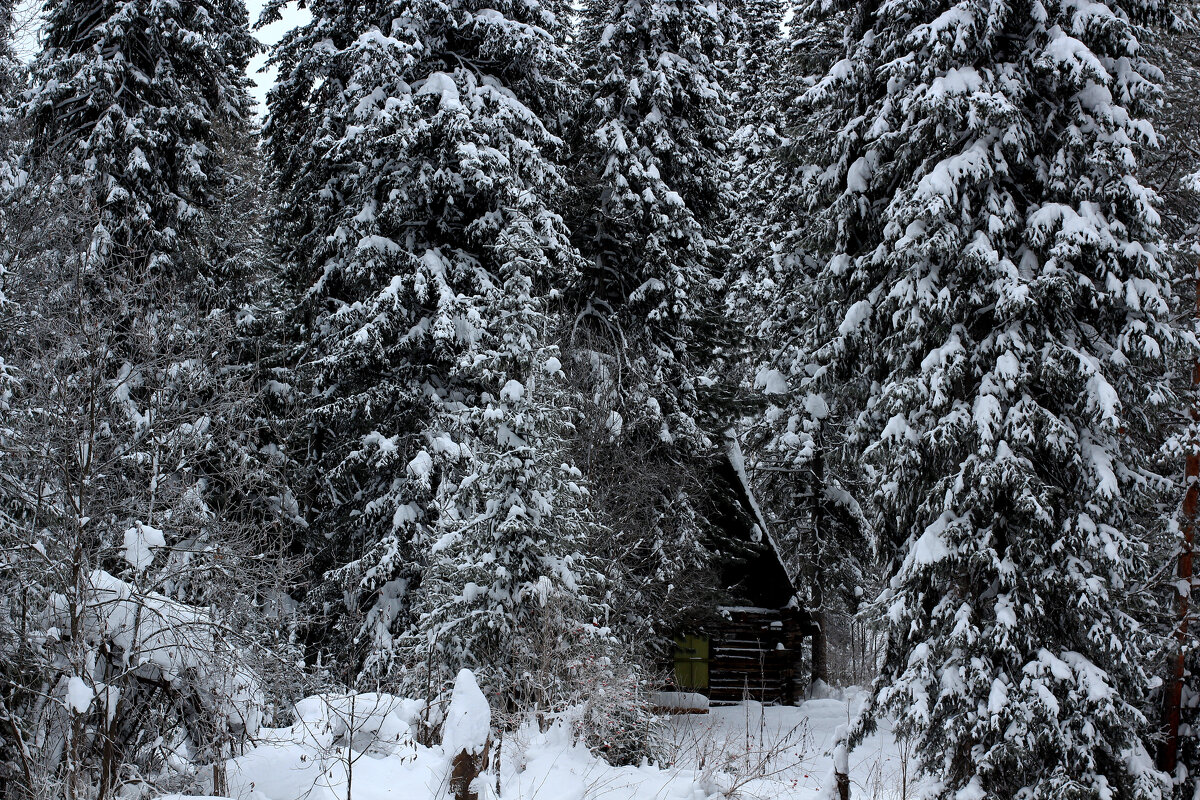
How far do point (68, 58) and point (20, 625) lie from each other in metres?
12.7

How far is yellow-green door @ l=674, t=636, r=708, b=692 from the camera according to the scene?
21.3 meters

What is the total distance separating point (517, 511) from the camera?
11.7m

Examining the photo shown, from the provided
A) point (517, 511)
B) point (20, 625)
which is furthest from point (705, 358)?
point (20, 625)

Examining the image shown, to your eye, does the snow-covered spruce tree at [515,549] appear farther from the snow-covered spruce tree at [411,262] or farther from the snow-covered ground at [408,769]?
the snow-covered ground at [408,769]

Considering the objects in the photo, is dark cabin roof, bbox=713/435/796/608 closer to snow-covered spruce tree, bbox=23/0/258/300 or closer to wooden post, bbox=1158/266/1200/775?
wooden post, bbox=1158/266/1200/775

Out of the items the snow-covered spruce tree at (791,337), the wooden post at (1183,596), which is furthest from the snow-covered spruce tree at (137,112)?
the wooden post at (1183,596)

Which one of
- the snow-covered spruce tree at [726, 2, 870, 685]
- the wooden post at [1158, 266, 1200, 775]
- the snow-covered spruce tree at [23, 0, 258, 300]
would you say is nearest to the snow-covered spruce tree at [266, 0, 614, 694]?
the snow-covered spruce tree at [23, 0, 258, 300]

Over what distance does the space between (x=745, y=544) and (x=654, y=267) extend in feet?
22.4

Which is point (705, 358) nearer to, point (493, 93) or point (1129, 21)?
point (493, 93)

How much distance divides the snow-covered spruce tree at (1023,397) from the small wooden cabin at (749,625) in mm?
10267

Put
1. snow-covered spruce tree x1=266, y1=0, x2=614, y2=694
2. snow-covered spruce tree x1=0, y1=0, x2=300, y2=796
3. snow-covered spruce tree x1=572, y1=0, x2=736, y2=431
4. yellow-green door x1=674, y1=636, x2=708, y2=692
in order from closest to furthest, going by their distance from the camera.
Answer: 1. snow-covered spruce tree x1=0, y1=0, x2=300, y2=796
2. snow-covered spruce tree x1=266, y1=0, x2=614, y2=694
3. snow-covered spruce tree x1=572, y1=0, x2=736, y2=431
4. yellow-green door x1=674, y1=636, x2=708, y2=692

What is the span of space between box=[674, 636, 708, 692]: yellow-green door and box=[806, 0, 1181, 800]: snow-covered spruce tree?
10207 millimetres

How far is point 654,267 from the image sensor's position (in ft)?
61.8

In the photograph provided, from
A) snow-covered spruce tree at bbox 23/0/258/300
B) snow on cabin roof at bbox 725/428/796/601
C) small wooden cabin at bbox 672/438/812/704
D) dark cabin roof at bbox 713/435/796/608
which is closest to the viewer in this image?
snow-covered spruce tree at bbox 23/0/258/300
